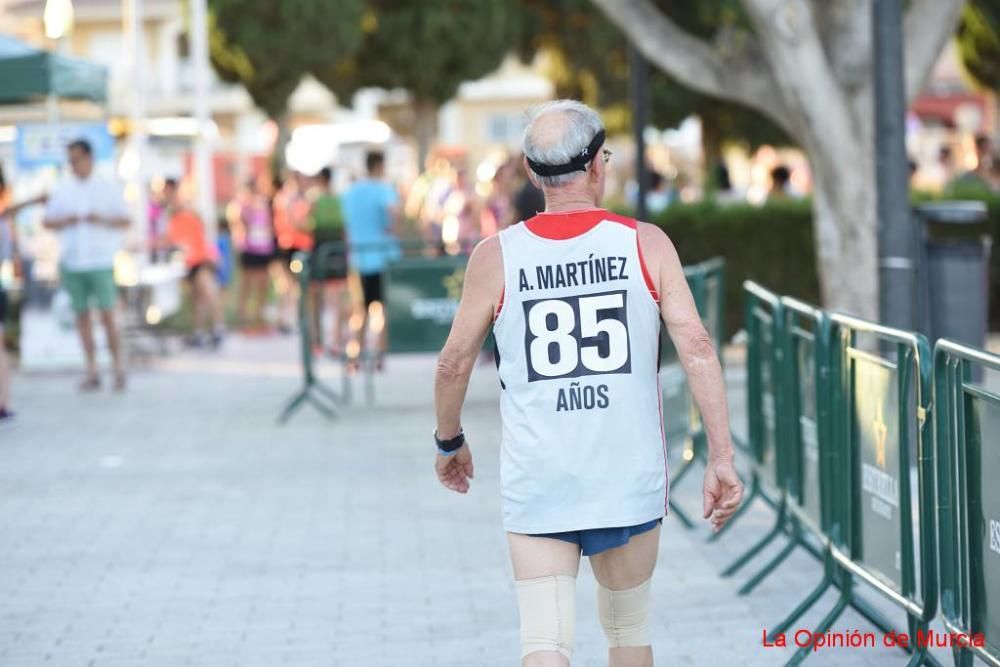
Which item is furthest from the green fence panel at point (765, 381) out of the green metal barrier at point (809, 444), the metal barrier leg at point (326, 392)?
the metal barrier leg at point (326, 392)

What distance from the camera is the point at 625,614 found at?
4.48 meters

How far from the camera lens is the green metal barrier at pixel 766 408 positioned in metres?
7.17

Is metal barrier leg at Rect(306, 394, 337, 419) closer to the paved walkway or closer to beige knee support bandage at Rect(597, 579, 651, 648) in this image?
the paved walkway

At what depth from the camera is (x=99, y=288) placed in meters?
14.0

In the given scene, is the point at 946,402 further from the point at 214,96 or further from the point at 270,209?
the point at 214,96

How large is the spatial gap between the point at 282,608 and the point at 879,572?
2519 millimetres

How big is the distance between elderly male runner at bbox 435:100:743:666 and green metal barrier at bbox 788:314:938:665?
95 centimetres

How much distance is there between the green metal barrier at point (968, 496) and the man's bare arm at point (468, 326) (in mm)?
1281

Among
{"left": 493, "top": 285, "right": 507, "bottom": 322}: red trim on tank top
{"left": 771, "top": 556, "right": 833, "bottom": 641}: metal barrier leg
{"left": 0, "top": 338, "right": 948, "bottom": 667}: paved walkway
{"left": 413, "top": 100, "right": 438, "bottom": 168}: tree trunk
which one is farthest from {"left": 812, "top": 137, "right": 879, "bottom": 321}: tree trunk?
{"left": 413, "top": 100, "right": 438, "bottom": 168}: tree trunk

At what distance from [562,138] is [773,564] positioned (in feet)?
10.7

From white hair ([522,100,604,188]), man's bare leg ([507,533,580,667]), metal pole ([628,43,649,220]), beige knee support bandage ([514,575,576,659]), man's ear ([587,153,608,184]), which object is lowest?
beige knee support bandage ([514,575,576,659])

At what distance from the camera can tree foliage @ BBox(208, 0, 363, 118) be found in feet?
118

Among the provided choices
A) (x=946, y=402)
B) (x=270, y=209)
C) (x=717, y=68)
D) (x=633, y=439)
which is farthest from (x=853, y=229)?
(x=270, y=209)

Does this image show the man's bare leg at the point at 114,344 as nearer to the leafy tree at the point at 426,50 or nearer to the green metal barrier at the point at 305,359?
the green metal barrier at the point at 305,359
